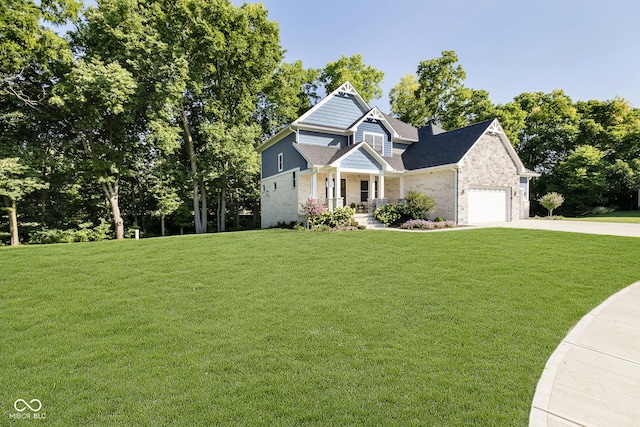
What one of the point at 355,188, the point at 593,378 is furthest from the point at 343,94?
the point at 593,378

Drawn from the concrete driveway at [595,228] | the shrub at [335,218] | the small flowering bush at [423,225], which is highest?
the shrub at [335,218]

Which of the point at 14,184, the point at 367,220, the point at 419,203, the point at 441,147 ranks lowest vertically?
the point at 367,220

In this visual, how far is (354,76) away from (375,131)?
12040 mm

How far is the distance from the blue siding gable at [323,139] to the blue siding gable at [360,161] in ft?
9.39

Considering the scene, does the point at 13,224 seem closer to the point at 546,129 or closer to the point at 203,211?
the point at 203,211

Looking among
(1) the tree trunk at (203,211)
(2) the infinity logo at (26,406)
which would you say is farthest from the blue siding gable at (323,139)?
(2) the infinity logo at (26,406)

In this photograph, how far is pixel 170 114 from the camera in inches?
750

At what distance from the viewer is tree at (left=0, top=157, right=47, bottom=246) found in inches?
573

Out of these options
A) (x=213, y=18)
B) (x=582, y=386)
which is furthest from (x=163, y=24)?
(x=582, y=386)

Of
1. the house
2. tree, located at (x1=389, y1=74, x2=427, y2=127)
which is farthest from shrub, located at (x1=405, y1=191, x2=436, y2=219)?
tree, located at (x1=389, y1=74, x2=427, y2=127)

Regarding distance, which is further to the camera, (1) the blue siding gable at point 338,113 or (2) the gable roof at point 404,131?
(2) the gable roof at point 404,131

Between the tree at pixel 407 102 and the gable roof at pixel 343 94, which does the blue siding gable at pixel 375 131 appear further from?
the tree at pixel 407 102

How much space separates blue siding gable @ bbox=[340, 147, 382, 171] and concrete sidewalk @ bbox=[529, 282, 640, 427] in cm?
1299

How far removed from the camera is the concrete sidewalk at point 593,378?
2234 millimetres
